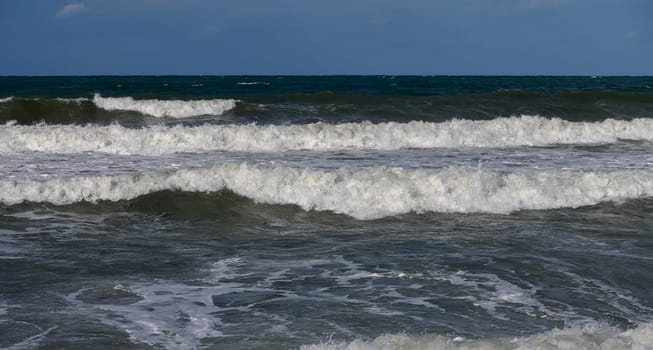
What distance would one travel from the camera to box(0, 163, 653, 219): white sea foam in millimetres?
10609

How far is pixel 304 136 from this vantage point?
16.7m

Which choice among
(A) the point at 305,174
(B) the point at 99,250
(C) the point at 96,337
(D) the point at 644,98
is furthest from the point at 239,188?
(D) the point at 644,98

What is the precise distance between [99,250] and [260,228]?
6.77 feet

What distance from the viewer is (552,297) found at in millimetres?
6324

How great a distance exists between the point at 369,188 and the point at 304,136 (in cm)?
605

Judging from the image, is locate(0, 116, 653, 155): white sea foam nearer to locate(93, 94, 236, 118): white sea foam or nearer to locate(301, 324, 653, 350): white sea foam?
locate(93, 94, 236, 118): white sea foam

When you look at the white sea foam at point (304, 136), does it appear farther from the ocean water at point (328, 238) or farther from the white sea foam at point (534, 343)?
the white sea foam at point (534, 343)

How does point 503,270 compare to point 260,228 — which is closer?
point 503,270

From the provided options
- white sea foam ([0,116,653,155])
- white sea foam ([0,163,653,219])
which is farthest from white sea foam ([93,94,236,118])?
white sea foam ([0,163,653,219])

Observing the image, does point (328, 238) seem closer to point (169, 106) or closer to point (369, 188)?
point (369, 188)

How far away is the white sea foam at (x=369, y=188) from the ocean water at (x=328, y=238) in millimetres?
31

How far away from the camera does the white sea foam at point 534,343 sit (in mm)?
4434

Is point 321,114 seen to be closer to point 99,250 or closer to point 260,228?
point 260,228

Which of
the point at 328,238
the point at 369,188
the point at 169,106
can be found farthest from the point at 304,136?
the point at 328,238
